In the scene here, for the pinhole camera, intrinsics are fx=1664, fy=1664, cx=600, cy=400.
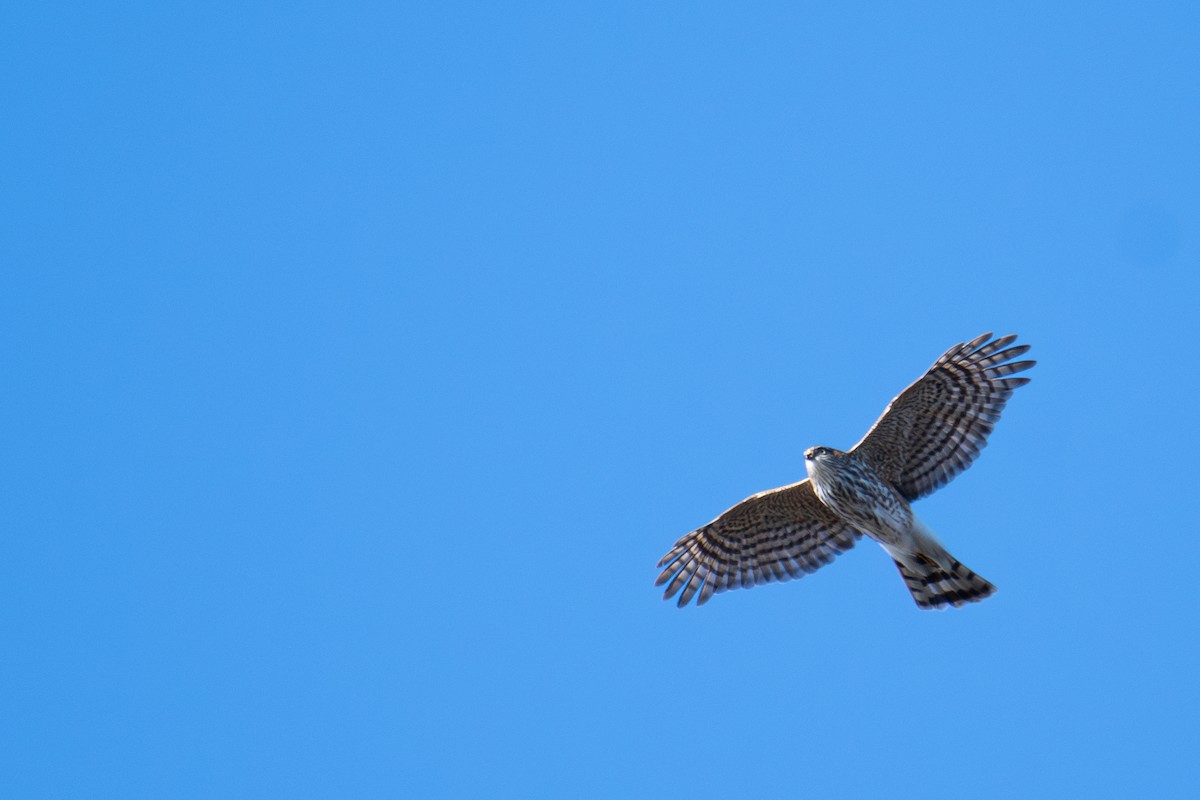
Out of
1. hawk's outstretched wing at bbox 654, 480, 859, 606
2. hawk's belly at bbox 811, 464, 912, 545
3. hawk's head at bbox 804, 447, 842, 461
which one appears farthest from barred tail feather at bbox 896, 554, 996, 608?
hawk's head at bbox 804, 447, 842, 461

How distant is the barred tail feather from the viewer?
18391 mm

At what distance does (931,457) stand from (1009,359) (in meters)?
1.35

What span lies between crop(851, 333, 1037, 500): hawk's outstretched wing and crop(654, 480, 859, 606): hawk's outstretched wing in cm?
110

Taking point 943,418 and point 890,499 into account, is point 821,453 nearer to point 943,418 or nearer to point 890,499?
point 890,499

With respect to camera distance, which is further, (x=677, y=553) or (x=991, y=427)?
(x=677, y=553)

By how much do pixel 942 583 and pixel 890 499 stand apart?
4.24ft

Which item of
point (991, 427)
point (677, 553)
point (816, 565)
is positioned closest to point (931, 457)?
point (991, 427)

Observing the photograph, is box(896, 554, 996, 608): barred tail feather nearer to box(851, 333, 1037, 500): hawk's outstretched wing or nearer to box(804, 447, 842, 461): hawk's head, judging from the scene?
box(851, 333, 1037, 500): hawk's outstretched wing

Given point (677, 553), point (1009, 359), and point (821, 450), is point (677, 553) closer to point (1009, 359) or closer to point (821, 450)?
point (821, 450)

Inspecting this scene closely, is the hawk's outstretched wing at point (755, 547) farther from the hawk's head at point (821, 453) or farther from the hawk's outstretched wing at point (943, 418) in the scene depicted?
the hawk's outstretched wing at point (943, 418)

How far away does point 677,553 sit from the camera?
63.6 feet

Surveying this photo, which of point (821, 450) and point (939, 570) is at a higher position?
point (821, 450)

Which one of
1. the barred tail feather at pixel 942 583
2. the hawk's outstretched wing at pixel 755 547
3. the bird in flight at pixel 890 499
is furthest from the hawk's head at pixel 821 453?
the barred tail feather at pixel 942 583

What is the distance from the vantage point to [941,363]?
1786 cm
